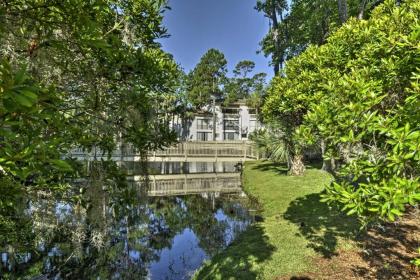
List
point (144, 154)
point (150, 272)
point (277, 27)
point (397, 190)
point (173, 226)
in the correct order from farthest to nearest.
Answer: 1. point (277, 27)
2. point (173, 226)
3. point (150, 272)
4. point (144, 154)
5. point (397, 190)

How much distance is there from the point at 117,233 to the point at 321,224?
6539 millimetres

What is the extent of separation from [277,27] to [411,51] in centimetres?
2510

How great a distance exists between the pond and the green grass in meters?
1.19

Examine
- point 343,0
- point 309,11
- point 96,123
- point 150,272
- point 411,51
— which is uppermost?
point 309,11

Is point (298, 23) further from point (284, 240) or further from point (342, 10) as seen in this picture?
point (284, 240)

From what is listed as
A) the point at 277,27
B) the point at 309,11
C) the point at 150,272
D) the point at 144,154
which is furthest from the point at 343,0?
the point at 150,272

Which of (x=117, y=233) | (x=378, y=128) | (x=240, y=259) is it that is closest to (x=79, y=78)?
(x=378, y=128)

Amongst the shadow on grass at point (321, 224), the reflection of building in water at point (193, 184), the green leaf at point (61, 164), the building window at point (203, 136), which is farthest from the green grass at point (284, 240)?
the building window at point (203, 136)

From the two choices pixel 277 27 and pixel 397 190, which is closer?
pixel 397 190

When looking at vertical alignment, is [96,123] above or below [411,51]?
below

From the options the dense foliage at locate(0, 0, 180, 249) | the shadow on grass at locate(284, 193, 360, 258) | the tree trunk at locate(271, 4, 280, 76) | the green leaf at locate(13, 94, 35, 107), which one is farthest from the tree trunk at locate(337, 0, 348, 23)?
the green leaf at locate(13, 94, 35, 107)

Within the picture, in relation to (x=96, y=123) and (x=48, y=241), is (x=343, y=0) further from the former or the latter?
(x=48, y=241)

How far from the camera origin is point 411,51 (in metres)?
3.20

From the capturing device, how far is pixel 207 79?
Answer: 4306 centimetres
